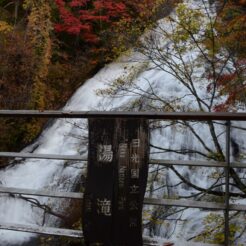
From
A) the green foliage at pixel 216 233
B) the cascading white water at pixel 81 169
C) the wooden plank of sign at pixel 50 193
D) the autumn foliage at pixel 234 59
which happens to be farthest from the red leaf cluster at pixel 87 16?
the wooden plank of sign at pixel 50 193

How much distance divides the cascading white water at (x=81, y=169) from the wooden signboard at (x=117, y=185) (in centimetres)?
171

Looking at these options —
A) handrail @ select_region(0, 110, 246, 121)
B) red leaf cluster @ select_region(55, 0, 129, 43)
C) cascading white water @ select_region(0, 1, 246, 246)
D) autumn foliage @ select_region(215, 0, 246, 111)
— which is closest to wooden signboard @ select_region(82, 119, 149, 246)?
handrail @ select_region(0, 110, 246, 121)

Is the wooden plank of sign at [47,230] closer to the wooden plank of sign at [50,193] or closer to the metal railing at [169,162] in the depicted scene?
the metal railing at [169,162]

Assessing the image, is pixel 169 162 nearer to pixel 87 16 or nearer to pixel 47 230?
pixel 47 230

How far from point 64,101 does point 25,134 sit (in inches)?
62.2

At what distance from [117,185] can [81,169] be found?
13.5ft

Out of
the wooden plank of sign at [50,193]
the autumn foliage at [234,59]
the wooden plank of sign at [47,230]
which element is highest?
the autumn foliage at [234,59]

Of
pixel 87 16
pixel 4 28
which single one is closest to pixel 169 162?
pixel 4 28

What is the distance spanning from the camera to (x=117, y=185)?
295 cm

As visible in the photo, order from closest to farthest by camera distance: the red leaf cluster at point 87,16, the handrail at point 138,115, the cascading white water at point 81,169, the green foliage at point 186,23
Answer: the handrail at point 138,115, the green foliage at point 186,23, the cascading white water at point 81,169, the red leaf cluster at point 87,16

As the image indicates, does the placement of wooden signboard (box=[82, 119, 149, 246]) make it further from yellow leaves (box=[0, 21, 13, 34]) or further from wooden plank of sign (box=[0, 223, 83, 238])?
yellow leaves (box=[0, 21, 13, 34])

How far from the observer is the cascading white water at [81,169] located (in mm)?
5660

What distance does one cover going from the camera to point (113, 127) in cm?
300

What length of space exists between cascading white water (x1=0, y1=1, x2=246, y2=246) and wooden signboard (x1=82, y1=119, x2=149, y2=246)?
1.71 metres
